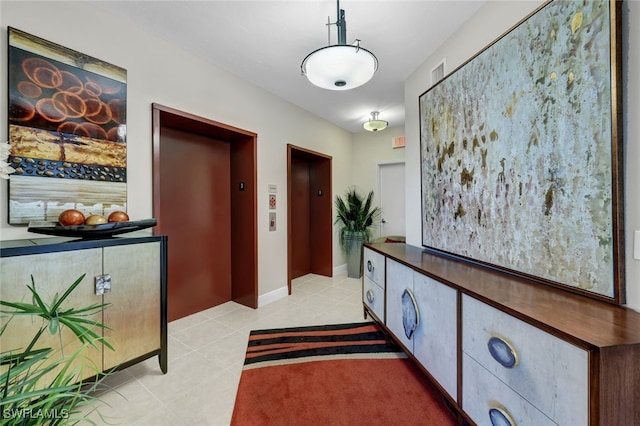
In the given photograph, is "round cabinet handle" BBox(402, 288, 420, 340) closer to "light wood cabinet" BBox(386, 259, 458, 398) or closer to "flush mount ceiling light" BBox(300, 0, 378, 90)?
"light wood cabinet" BBox(386, 259, 458, 398)

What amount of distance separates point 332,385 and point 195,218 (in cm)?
230

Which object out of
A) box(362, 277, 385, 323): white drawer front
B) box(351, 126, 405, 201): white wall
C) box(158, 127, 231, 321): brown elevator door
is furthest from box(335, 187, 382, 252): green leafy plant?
box(158, 127, 231, 321): brown elevator door

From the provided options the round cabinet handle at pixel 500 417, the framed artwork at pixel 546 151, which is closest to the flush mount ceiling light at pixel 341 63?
the framed artwork at pixel 546 151

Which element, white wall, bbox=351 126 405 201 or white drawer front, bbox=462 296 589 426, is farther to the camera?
white wall, bbox=351 126 405 201

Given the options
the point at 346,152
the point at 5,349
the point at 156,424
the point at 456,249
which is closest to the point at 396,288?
the point at 456,249

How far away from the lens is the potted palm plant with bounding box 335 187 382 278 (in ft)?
15.3

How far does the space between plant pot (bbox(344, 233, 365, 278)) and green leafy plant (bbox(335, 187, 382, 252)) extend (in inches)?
→ 1.6

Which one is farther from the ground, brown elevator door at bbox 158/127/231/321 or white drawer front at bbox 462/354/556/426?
brown elevator door at bbox 158/127/231/321

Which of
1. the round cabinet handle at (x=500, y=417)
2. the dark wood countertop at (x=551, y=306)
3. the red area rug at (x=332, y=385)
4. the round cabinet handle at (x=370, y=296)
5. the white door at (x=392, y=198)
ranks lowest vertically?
the red area rug at (x=332, y=385)

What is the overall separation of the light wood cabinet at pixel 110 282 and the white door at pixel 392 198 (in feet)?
12.8

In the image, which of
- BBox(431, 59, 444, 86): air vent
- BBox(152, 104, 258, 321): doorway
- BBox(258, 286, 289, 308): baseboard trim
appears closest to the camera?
BBox(431, 59, 444, 86): air vent

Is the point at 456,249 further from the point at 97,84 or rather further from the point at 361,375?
the point at 97,84

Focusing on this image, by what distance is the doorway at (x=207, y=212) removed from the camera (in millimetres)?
A: 2908

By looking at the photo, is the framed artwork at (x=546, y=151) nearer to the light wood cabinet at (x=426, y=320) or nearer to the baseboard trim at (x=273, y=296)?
the light wood cabinet at (x=426, y=320)
